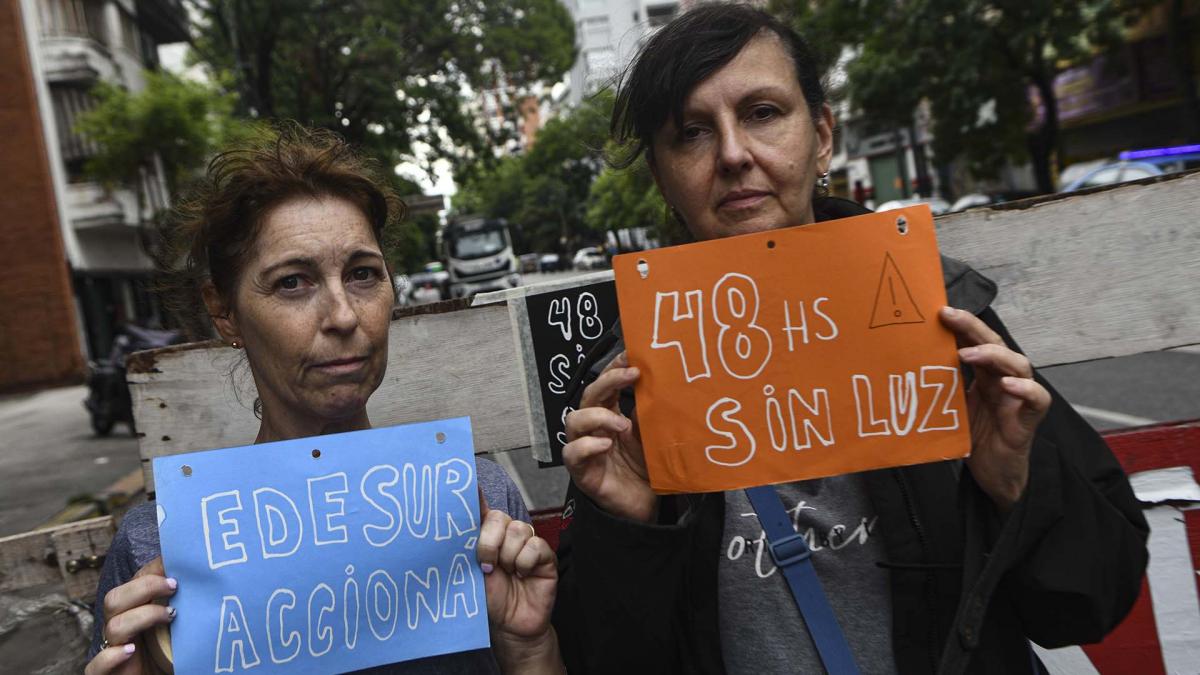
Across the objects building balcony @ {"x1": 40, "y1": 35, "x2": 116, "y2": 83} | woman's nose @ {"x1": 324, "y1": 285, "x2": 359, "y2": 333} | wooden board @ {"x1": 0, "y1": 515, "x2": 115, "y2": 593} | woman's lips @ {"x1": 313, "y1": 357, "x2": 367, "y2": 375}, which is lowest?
wooden board @ {"x1": 0, "y1": 515, "x2": 115, "y2": 593}

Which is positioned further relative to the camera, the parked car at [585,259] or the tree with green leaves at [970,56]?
the tree with green leaves at [970,56]

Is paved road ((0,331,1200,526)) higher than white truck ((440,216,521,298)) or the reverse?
the reverse

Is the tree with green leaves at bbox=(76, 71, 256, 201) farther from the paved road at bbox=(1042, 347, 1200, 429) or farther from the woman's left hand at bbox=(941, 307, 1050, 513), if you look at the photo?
the woman's left hand at bbox=(941, 307, 1050, 513)

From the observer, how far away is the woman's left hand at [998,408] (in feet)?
4.69

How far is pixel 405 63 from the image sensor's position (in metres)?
19.2

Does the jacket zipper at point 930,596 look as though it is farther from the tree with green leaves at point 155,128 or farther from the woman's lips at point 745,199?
the tree with green leaves at point 155,128

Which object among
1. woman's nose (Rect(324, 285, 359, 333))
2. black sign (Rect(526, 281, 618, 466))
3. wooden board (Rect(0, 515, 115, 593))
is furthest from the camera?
black sign (Rect(526, 281, 618, 466))

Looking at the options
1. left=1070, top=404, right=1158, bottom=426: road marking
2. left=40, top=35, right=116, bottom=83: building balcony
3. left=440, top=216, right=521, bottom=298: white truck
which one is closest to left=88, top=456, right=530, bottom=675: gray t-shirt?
left=1070, top=404, right=1158, bottom=426: road marking

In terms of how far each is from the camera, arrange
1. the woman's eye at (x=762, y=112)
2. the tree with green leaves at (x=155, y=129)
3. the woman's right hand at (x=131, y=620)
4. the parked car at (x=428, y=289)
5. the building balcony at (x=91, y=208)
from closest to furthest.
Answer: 1. the woman's right hand at (x=131, y=620)
2. the woman's eye at (x=762, y=112)
3. the tree with green leaves at (x=155, y=129)
4. the building balcony at (x=91, y=208)
5. the parked car at (x=428, y=289)

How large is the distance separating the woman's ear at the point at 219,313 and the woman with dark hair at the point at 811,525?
71 centimetres

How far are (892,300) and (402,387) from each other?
4.50 ft

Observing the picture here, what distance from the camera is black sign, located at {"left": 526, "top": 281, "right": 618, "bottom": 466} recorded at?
8.08ft

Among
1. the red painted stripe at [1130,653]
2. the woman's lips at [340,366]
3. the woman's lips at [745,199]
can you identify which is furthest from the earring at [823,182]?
the red painted stripe at [1130,653]

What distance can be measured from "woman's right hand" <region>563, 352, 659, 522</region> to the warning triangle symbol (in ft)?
1.30
